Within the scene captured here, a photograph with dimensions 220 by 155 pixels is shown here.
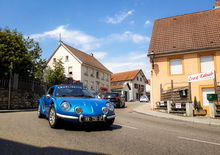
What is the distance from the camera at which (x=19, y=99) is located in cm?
1647

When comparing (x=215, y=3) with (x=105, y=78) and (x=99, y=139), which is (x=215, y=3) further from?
(x=105, y=78)

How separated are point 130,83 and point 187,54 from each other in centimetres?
3561

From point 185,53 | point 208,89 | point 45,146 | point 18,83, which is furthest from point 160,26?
point 45,146

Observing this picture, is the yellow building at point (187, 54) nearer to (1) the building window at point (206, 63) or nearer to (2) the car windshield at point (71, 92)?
(1) the building window at point (206, 63)

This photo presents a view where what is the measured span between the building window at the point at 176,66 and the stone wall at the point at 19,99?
45.0 ft

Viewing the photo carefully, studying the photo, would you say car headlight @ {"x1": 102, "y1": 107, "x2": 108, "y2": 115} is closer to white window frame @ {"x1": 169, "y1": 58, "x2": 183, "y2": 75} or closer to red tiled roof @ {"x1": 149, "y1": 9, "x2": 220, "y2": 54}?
white window frame @ {"x1": 169, "y1": 58, "x2": 183, "y2": 75}

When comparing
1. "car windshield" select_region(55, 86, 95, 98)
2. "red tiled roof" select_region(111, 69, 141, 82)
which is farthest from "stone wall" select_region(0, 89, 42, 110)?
"red tiled roof" select_region(111, 69, 141, 82)

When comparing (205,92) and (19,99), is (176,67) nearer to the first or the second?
(205,92)

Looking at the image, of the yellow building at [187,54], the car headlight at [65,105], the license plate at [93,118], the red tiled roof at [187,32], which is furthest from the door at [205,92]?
the car headlight at [65,105]

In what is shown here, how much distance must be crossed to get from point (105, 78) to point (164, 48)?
90.7 ft

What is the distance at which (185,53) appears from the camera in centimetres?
1634

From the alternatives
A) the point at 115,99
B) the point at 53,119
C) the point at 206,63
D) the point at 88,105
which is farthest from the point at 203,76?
the point at 53,119

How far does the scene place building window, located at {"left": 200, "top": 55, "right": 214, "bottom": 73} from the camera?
Answer: 15.6 metres

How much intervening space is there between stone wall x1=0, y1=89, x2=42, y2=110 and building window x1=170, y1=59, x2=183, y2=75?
539 inches
